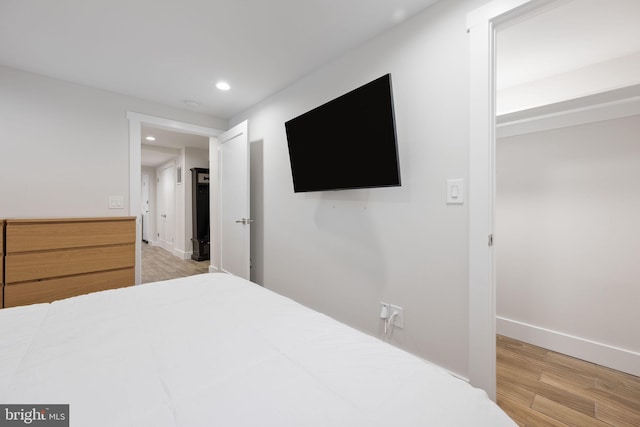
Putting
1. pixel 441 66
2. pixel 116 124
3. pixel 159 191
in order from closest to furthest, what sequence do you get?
pixel 441 66 → pixel 116 124 → pixel 159 191

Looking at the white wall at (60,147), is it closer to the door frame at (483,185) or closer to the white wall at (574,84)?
the door frame at (483,185)

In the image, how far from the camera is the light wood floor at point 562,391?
4.55 ft

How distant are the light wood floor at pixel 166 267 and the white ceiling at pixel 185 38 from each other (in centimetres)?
263

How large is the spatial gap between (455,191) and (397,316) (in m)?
0.93

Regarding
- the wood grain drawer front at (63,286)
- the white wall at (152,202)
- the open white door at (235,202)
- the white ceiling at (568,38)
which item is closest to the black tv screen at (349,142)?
the white ceiling at (568,38)

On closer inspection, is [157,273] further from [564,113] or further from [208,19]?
[564,113]

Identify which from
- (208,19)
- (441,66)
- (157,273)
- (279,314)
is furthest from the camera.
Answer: (157,273)

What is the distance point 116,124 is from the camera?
2.82 meters

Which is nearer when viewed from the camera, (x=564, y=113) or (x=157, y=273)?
(x=564, y=113)

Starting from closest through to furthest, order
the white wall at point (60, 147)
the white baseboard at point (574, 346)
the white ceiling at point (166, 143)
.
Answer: the white baseboard at point (574, 346) → the white wall at point (60, 147) → the white ceiling at point (166, 143)

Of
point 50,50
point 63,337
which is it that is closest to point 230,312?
point 63,337

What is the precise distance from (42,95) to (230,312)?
2984 millimetres

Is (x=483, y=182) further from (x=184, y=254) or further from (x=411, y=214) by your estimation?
(x=184, y=254)

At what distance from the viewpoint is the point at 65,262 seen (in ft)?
7.22
